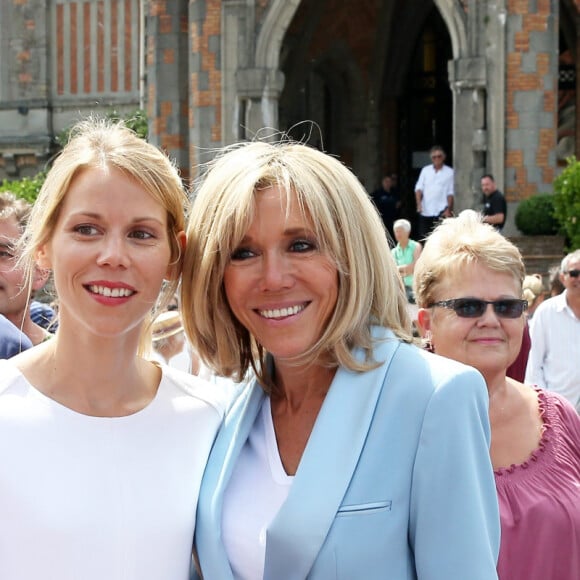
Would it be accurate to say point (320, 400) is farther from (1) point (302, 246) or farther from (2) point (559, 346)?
(2) point (559, 346)

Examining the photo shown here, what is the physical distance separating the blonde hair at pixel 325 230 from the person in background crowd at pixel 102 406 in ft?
0.41

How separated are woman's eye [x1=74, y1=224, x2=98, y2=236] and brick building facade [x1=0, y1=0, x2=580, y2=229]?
25.5 feet

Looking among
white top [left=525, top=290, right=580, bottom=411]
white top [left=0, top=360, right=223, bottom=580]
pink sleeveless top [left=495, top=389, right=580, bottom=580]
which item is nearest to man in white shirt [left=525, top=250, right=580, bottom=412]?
white top [left=525, top=290, right=580, bottom=411]

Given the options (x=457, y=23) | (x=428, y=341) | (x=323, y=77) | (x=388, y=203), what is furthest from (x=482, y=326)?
(x=323, y=77)

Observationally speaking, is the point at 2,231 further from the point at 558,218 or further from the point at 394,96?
the point at 394,96

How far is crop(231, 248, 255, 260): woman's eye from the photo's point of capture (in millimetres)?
2898

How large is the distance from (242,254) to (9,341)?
150 centimetres

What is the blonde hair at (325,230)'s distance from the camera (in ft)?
9.14

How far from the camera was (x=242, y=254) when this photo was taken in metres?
2.91

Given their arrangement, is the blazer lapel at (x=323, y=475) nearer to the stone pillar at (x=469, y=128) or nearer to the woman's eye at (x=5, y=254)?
the woman's eye at (x=5, y=254)

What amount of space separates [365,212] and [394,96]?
20.6 m

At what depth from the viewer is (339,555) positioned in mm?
2523

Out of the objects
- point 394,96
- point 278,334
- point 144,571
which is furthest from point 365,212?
point 394,96

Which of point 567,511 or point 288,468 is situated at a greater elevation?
point 288,468
